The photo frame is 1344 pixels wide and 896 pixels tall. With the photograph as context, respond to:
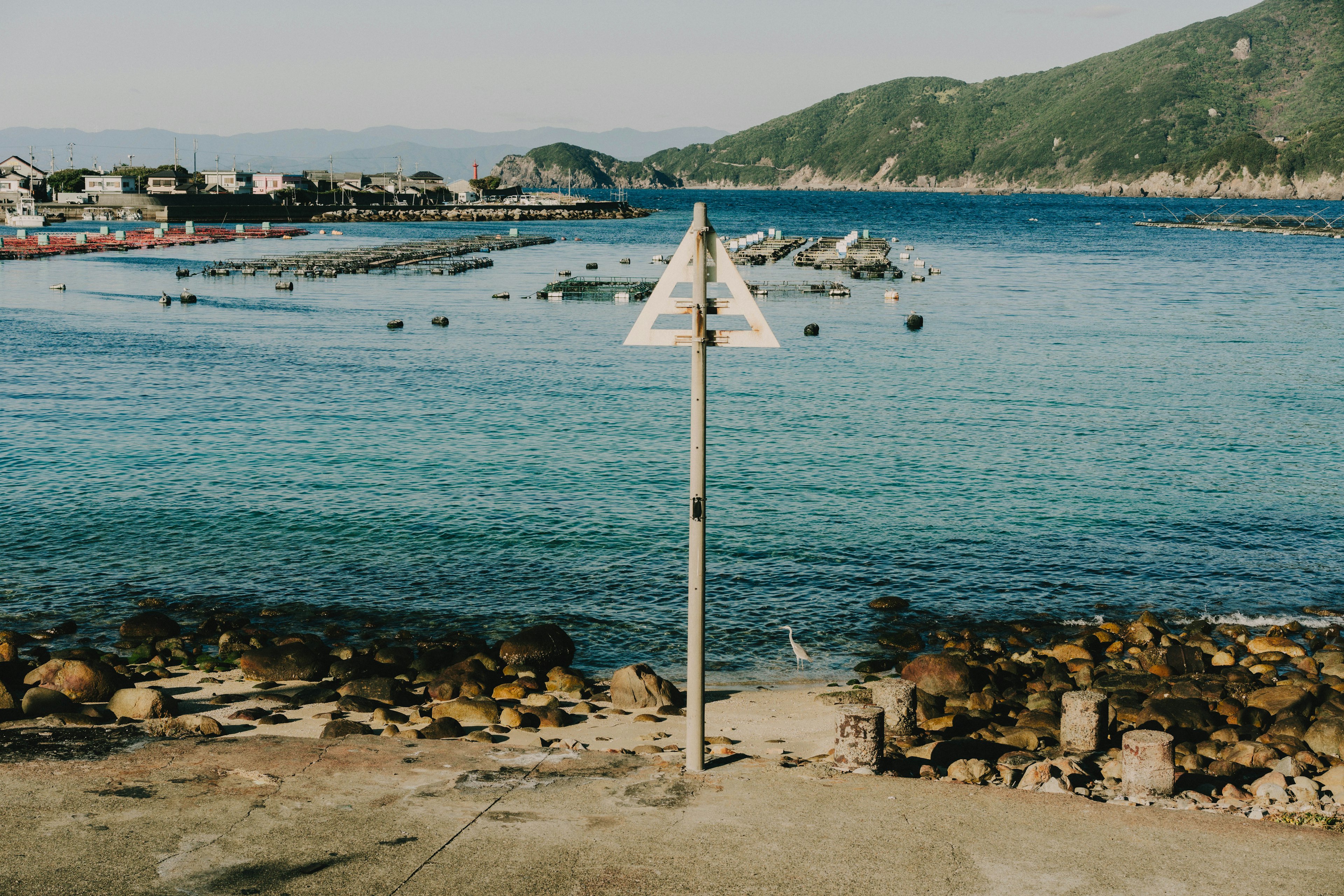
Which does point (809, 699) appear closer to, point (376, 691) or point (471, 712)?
point (471, 712)

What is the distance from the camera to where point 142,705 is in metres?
12.1

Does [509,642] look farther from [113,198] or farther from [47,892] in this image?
[113,198]

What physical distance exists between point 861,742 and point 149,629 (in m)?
12.0

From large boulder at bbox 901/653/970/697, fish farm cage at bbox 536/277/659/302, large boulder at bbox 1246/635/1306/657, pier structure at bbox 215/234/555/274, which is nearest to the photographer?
large boulder at bbox 901/653/970/697

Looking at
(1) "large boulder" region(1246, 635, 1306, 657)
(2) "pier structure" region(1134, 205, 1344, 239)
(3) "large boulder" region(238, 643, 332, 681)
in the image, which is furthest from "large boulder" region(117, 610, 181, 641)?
(2) "pier structure" region(1134, 205, 1344, 239)

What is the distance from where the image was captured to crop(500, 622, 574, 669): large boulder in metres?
15.8

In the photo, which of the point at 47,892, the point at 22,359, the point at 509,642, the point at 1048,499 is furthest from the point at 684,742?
the point at 22,359

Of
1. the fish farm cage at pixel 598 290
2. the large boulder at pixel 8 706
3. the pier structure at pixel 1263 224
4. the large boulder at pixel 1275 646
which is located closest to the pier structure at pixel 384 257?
the fish farm cage at pixel 598 290

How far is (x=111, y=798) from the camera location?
28.7ft

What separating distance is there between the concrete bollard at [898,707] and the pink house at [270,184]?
184000 mm

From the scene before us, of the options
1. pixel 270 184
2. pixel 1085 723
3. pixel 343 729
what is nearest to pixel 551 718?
pixel 343 729

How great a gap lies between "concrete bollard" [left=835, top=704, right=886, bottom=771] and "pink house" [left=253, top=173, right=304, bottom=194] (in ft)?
610

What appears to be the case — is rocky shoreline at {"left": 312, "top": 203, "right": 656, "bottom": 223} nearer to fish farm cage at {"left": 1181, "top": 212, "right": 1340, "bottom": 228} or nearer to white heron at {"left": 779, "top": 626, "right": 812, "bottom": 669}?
fish farm cage at {"left": 1181, "top": 212, "right": 1340, "bottom": 228}

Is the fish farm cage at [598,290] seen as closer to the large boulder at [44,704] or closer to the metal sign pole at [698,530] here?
the large boulder at [44,704]
